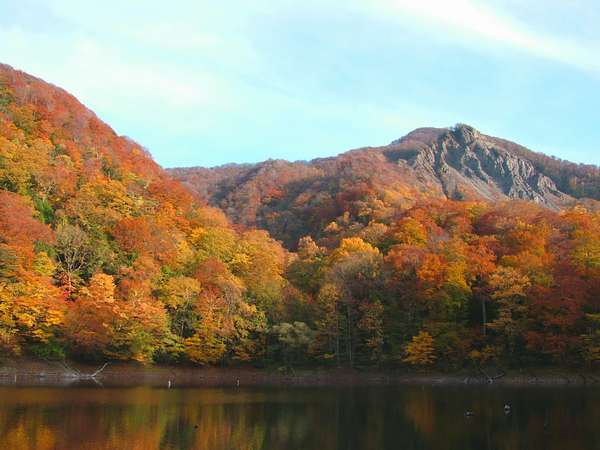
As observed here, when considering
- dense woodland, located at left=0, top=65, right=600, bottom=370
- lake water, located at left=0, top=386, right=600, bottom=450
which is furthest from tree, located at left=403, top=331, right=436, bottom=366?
lake water, located at left=0, top=386, right=600, bottom=450

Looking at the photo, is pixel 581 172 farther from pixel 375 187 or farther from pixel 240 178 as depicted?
pixel 240 178

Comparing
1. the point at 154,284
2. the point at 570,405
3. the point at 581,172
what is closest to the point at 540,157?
the point at 581,172

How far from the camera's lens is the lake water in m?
21.3

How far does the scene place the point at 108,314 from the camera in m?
54.1

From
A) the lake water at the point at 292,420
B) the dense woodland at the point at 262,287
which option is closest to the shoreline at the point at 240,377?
the dense woodland at the point at 262,287

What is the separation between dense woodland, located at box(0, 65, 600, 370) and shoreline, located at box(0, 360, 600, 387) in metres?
1.16

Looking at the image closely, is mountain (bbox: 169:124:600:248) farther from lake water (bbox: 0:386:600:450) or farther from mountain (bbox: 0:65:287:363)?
lake water (bbox: 0:386:600:450)

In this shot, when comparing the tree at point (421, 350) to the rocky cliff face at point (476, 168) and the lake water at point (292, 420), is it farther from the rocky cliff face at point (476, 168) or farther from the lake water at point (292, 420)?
the rocky cliff face at point (476, 168)

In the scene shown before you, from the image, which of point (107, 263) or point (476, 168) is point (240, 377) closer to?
point (107, 263)

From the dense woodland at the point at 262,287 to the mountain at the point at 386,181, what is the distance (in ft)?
121

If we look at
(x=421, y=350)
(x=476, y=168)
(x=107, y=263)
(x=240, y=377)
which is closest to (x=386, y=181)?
(x=476, y=168)

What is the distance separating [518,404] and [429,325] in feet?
70.6

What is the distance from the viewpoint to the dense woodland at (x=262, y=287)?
5134 cm

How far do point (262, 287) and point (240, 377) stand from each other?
33.8 feet
